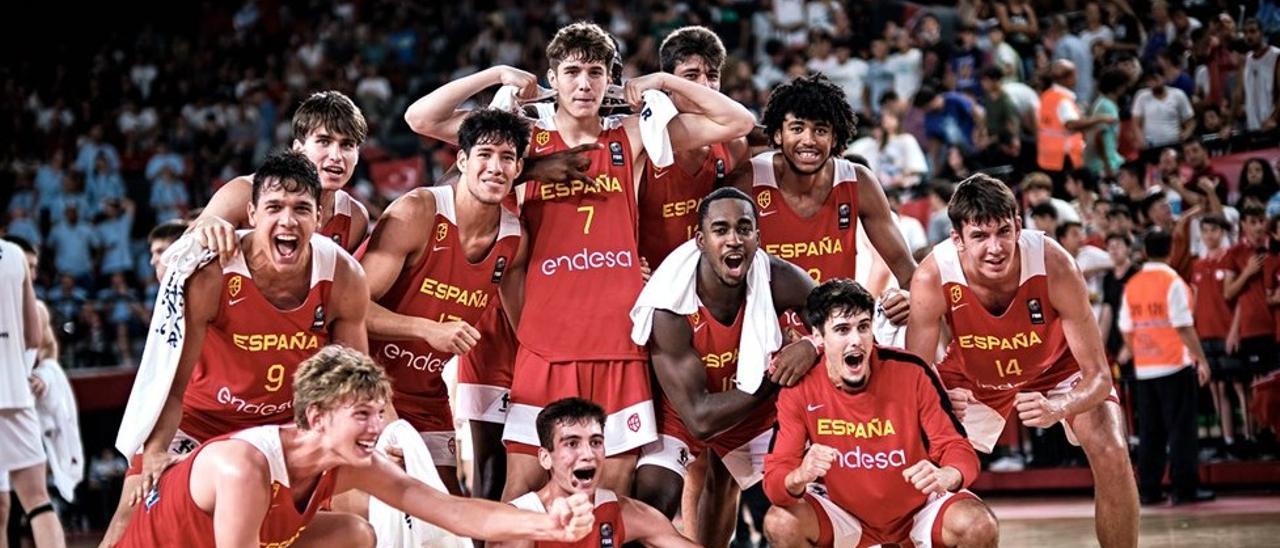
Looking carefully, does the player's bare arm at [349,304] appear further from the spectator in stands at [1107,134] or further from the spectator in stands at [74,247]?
the spectator in stands at [74,247]

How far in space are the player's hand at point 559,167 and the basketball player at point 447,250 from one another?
0.13 meters

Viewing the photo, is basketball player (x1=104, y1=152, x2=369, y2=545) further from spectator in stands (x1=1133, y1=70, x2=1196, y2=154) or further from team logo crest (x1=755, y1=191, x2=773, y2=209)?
spectator in stands (x1=1133, y1=70, x2=1196, y2=154)

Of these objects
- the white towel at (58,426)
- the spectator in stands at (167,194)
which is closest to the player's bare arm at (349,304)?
the white towel at (58,426)

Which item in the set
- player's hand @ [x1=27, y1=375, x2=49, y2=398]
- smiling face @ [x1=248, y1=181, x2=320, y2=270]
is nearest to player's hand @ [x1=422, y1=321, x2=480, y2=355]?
smiling face @ [x1=248, y1=181, x2=320, y2=270]

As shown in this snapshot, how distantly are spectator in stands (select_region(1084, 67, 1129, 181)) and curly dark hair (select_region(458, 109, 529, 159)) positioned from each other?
767 cm

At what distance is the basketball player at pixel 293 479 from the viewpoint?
5090mm

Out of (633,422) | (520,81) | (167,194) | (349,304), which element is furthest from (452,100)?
(167,194)

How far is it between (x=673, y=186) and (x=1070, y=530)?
356 cm

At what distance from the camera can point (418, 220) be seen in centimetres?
669

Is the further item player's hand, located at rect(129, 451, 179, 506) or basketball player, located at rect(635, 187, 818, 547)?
basketball player, located at rect(635, 187, 818, 547)

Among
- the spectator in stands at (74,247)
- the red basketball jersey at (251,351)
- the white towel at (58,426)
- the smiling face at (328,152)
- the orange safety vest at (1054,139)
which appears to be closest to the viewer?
the red basketball jersey at (251,351)

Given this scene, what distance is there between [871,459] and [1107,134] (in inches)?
302

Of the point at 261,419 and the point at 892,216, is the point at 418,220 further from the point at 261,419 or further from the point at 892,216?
the point at 892,216

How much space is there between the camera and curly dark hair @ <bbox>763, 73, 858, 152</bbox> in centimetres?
703
